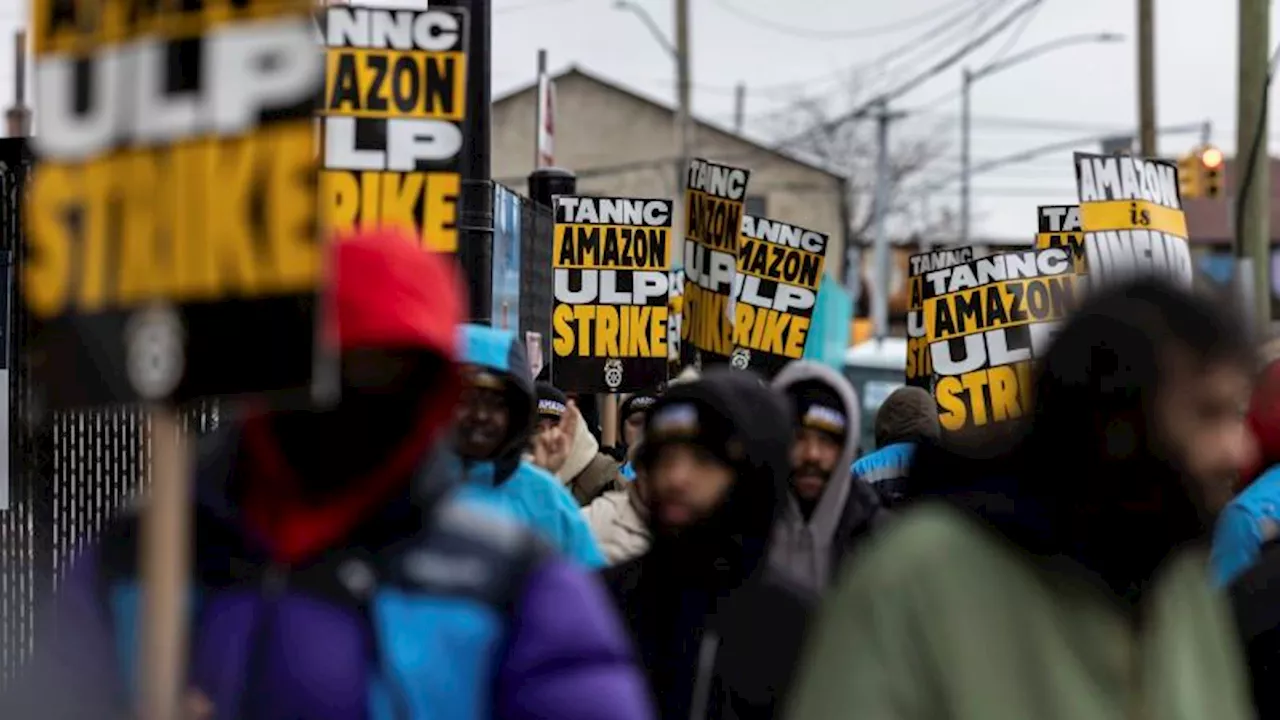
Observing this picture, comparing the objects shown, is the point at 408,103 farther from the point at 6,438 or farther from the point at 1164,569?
the point at 1164,569

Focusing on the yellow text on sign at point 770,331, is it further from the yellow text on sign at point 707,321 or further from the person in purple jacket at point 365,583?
the person in purple jacket at point 365,583

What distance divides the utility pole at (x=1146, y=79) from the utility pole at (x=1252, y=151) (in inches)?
171

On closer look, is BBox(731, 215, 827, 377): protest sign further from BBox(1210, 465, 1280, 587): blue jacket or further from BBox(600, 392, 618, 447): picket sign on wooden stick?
BBox(1210, 465, 1280, 587): blue jacket

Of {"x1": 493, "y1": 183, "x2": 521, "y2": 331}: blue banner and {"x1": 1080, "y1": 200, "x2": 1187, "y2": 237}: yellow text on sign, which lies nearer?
{"x1": 493, "y1": 183, "x2": 521, "y2": 331}: blue banner

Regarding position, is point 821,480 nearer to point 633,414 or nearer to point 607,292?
point 633,414

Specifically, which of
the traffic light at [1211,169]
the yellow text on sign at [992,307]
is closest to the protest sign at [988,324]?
the yellow text on sign at [992,307]

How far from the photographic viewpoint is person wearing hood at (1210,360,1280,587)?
5.36 metres

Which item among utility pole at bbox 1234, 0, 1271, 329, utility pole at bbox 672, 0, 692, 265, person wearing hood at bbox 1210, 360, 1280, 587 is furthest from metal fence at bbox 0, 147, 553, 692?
utility pole at bbox 672, 0, 692, 265

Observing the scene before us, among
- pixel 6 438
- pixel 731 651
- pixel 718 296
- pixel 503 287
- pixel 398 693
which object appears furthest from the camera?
pixel 718 296

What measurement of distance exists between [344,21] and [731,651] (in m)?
4.00

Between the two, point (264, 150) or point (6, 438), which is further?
point (6, 438)

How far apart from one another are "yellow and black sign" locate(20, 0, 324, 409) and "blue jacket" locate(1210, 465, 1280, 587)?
3204mm

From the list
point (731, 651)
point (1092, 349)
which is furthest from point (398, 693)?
point (731, 651)

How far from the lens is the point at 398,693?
266 centimetres
